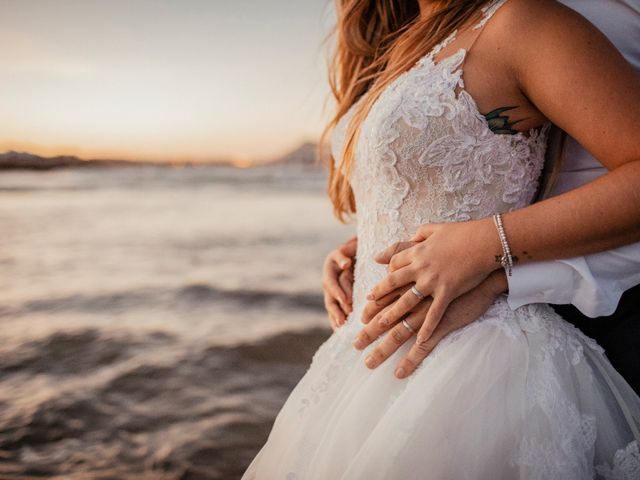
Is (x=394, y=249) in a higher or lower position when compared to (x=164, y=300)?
higher

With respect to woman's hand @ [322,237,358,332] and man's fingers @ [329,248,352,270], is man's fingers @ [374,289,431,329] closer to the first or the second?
woman's hand @ [322,237,358,332]

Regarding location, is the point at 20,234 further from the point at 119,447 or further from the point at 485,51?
the point at 485,51

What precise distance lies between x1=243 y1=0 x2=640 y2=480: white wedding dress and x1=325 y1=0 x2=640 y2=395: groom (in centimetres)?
4

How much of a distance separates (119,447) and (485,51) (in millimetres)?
3069

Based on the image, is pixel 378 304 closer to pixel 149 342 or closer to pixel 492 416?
pixel 492 416

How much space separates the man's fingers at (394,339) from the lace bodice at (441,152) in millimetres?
290

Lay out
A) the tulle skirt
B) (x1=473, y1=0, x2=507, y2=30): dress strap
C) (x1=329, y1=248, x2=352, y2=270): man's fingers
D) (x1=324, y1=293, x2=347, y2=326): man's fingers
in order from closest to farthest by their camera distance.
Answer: the tulle skirt < (x1=473, y1=0, x2=507, y2=30): dress strap < (x1=324, y1=293, x2=347, y2=326): man's fingers < (x1=329, y1=248, x2=352, y2=270): man's fingers

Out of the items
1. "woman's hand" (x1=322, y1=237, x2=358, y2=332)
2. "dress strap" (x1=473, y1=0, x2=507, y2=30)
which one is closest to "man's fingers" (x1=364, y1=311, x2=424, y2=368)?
"woman's hand" (x1=322, y1=237, x2=358, y2=332)

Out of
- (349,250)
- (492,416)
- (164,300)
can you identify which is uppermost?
(349,250)

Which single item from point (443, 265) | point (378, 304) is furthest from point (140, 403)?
point (443, 265)

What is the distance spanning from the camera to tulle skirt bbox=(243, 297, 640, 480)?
1.12 m

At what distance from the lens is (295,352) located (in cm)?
457

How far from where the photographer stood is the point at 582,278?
123cm

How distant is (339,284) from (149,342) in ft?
10.9
